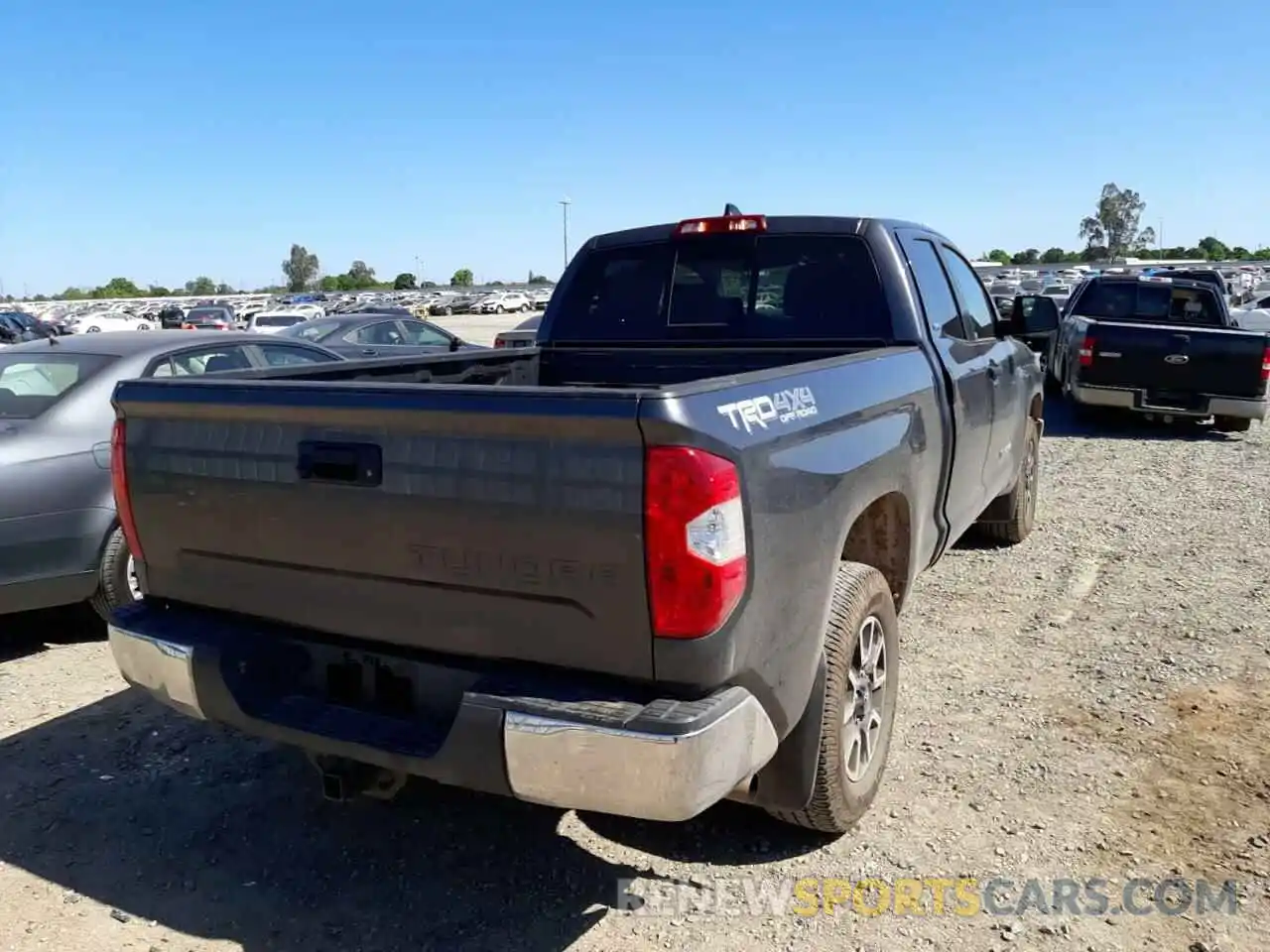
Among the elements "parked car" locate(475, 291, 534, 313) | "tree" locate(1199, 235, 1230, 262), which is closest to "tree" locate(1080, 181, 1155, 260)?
"tree" locate(1199, 235, 1230, 262)

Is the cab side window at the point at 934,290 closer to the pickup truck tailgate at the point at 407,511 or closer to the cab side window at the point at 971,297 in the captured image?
the cab side window at the point at 971,297

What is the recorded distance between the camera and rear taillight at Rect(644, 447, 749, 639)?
2.37 meters

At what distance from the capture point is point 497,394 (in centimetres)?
253

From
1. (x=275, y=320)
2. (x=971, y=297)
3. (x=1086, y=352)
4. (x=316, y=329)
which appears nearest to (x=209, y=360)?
(x=971, y=297)

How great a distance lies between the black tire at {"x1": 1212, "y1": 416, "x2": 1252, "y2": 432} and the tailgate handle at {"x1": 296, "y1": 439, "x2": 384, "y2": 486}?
1180 cm

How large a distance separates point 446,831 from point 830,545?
1.68 meters

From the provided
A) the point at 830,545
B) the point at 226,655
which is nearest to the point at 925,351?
the point at 830,545

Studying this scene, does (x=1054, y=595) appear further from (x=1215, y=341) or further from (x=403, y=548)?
(x=1215, y=341)

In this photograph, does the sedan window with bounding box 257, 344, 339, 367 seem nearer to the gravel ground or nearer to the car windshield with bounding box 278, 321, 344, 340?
the gravel ground

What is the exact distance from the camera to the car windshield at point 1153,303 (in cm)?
1259

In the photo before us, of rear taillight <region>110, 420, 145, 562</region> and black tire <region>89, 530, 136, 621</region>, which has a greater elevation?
rear taillight <region>110, 420, 145, 562</region>

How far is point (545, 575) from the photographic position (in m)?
2.51

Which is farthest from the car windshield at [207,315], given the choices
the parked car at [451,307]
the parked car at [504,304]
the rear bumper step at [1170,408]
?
the rear bumper step at [1170,408]

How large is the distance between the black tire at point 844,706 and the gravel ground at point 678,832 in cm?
16
